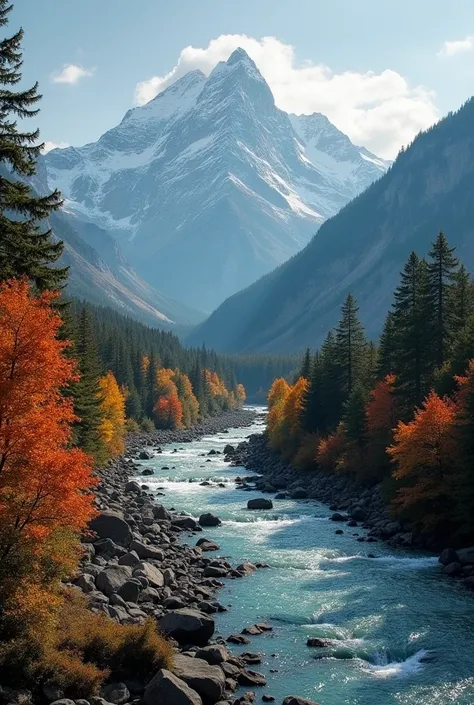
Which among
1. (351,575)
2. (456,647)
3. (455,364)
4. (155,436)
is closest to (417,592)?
(351,575)

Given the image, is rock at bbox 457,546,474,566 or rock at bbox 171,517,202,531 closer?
rock at bbox 457,546,474,566

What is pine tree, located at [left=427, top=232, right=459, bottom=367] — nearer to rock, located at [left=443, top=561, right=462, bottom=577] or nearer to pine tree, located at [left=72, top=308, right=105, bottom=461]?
rock, located at [left=443, top=561, right=462, bottom=577]

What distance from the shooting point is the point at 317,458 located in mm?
72562

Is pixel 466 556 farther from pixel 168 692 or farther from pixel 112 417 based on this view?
pixel 112 417

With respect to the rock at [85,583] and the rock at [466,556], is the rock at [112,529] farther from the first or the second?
the rock at [466,556]

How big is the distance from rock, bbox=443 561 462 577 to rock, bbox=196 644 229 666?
17.5 m

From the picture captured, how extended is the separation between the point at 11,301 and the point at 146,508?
30.8 m

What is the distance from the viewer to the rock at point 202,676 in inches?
855

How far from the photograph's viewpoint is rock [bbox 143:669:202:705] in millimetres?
20359

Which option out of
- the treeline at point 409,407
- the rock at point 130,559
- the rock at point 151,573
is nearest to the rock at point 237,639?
the rock at point 151,573

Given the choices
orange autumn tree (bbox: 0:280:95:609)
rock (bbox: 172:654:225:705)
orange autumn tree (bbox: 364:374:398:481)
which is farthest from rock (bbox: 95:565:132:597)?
orange autumn tree (bbox: 364:374:398:481)

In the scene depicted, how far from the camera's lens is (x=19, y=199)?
1113 inches

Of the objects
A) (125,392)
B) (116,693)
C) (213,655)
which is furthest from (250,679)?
(125,392)

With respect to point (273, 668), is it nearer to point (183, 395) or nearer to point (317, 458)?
point (317, 458)
